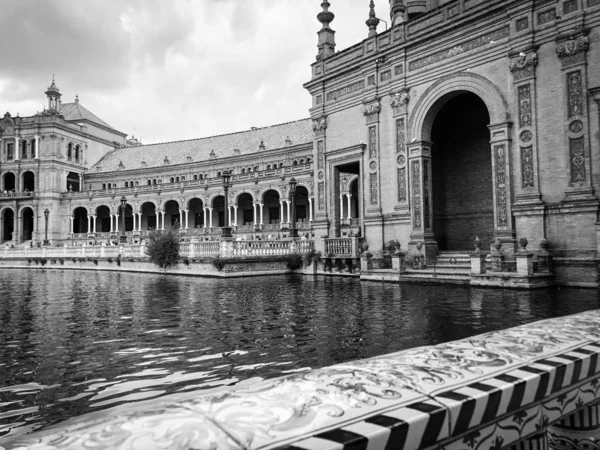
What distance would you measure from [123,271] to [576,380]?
91.7 feet

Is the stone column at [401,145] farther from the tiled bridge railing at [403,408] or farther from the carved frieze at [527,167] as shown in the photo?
the tiled bridge railing at [403,408]

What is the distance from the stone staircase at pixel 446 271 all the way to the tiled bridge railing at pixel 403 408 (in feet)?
46.3

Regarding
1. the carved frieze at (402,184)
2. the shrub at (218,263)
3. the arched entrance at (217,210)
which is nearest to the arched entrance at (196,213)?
the arched entrance at (217,210)

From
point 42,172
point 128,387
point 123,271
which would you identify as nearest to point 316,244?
point 123,271

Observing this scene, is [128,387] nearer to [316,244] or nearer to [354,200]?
[316,244]

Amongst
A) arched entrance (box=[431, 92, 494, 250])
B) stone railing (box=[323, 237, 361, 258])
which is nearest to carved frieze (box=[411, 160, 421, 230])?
arched entrance (box=[431, 92, 494, 250])

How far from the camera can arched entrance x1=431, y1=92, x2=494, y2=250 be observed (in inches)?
796

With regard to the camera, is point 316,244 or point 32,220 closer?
point 316,244

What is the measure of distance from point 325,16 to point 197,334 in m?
20.4

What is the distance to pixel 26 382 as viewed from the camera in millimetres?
4828

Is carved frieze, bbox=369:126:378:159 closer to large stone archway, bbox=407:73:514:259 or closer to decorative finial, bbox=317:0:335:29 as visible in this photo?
large stone archway, bbox=407:73:514:259

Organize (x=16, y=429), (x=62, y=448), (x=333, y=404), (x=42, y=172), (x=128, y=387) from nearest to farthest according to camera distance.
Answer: (x=62, y=448) < (x=333, y=404) < (x=16, y=429) < (x=128, y=387) < (x=42, y=172)

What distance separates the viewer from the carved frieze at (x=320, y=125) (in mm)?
23453

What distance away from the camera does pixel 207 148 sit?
61.9 metres
